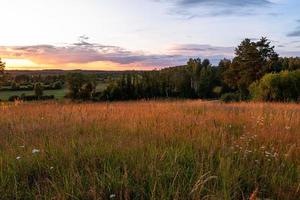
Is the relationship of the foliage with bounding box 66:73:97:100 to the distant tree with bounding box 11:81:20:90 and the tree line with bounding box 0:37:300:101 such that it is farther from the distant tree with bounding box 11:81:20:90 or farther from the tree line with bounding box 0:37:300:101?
the distant tree with bounding box 11:81:20:90

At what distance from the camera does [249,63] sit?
248 ft

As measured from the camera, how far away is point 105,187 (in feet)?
12.9

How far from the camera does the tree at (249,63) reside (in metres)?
74.1

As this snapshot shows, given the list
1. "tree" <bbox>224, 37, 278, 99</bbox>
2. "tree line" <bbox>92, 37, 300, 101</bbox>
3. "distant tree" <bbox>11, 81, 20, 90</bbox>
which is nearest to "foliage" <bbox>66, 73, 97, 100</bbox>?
"tree line" <bbox>92, 37, 300, 101</bbox>

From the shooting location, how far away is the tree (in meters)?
74.1

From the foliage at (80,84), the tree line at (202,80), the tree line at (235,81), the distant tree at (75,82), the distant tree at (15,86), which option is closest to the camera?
the tree line at (235,81)

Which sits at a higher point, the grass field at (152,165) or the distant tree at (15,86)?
the grass field at (152,165)

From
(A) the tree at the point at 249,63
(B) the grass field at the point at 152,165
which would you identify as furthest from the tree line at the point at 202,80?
(B) the grass field at the point at 152,165

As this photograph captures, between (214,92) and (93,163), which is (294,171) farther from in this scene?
(214,92)

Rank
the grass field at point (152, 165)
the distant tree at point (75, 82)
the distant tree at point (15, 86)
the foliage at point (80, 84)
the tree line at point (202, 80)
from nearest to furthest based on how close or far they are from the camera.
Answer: the grass field at point (152, 165) < the tree line at point (202, 80) < the distant tree at point (15, 86) < the foliage at point (80, 84) < the distant tree at point (75, 82)

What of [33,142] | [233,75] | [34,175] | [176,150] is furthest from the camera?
[233,75]

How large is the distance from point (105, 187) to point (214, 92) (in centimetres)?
9622

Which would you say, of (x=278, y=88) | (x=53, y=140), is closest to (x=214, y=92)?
(x=278, y=88)

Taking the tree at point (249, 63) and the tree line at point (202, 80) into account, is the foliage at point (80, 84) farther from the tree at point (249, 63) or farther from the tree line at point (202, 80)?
the tree at point (249, 63)
